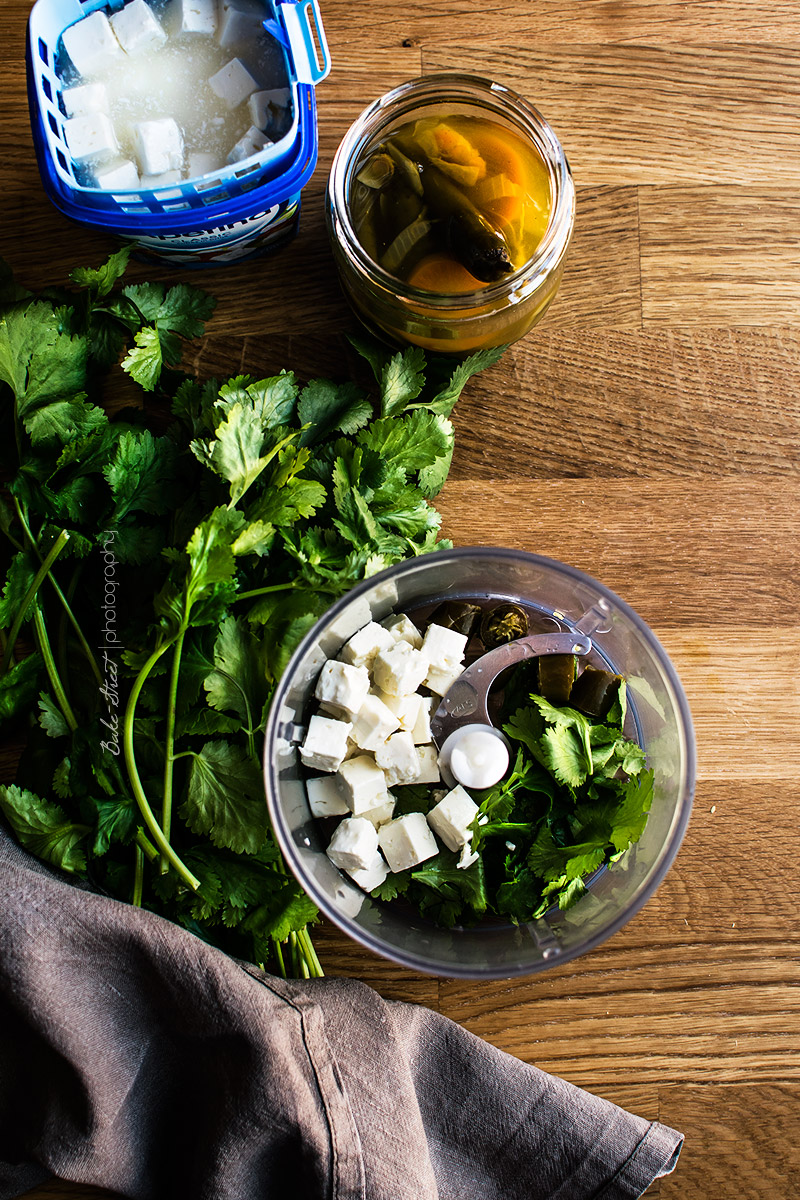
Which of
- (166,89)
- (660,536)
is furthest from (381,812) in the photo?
(166,89)

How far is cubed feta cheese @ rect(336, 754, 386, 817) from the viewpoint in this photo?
929mm

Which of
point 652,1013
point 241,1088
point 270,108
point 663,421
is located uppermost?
point 270,108

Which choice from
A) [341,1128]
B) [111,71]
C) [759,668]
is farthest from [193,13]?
[341,1128]

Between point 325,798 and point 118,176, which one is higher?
point 118,176

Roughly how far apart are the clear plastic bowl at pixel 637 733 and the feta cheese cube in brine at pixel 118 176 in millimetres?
486

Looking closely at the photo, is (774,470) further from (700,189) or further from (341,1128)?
(341,1128)

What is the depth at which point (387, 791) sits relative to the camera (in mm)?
950

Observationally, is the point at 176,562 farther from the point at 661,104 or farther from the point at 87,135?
the point at 661,104

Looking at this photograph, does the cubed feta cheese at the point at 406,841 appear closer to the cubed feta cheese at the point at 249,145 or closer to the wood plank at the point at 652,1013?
the wood plank at the point at 652,1013

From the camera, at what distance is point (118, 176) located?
933mm

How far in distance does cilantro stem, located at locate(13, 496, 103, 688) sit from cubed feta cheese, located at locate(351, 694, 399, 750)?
299 mm

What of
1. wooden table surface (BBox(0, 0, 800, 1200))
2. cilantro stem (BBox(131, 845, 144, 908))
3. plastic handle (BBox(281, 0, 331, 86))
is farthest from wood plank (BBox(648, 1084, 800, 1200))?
plastic handle (BBox(281, 0, 331, 86))

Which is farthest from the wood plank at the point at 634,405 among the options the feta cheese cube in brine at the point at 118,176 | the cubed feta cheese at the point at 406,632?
the feta cheese cube in brine at the point at 118,176

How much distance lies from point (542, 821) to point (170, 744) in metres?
0.39
